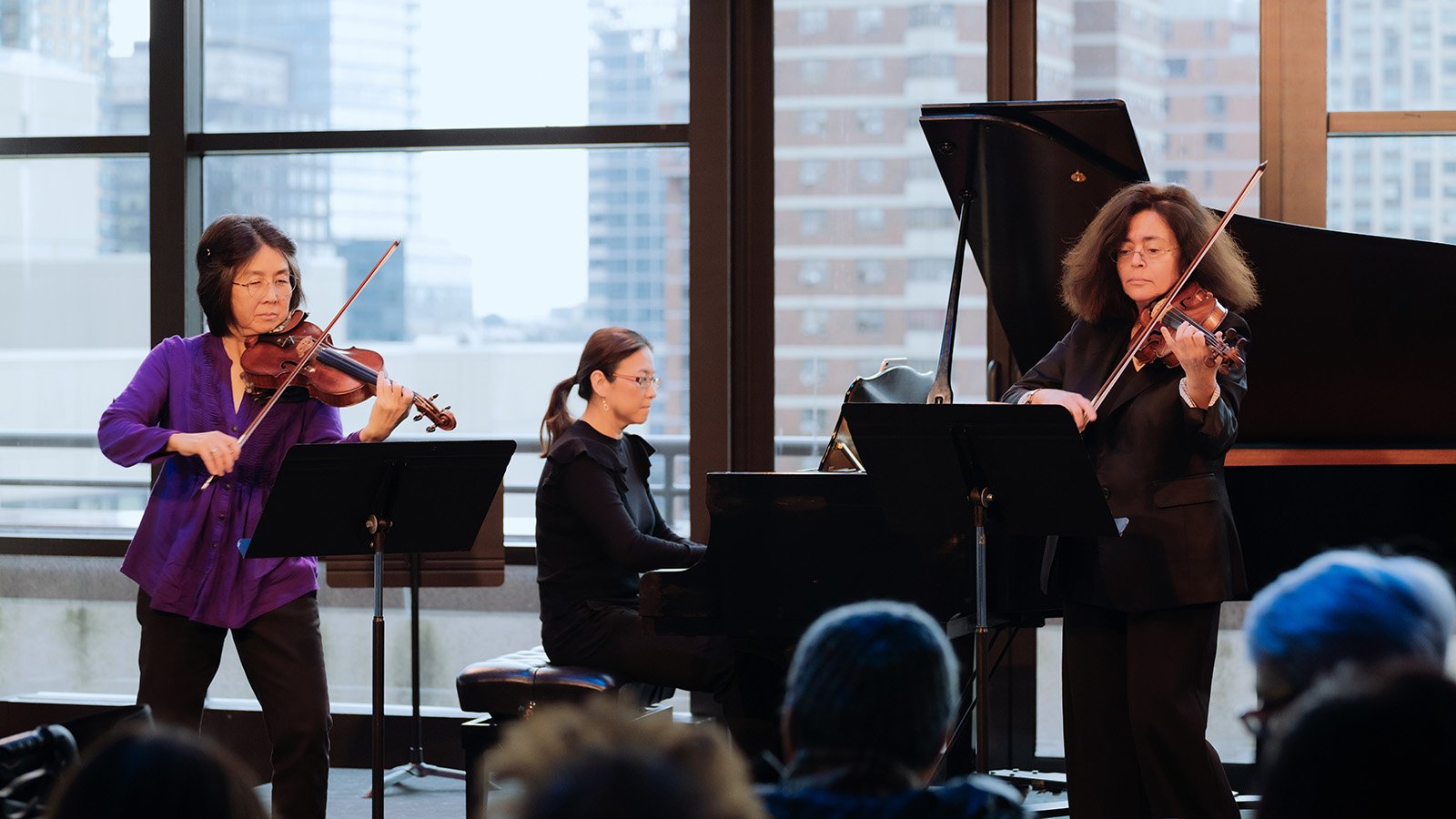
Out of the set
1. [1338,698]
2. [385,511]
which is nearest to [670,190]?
[385,511]

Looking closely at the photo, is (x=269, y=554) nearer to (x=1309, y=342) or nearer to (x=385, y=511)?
(x=385, y=511)

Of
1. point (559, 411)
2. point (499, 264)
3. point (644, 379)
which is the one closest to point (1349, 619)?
point (644, 379)

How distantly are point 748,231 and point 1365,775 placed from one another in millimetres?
3845

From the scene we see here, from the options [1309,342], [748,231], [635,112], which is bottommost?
[1309,342]

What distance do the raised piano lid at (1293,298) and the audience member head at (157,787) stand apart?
2.56 metres

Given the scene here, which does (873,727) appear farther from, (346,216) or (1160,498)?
(346,216)

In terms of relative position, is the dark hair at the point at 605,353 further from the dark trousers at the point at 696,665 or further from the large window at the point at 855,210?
the large window at the point at 855,210

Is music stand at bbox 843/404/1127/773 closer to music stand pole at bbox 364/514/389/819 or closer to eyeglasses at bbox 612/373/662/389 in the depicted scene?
music stand pole at bbox 364/514/389/819

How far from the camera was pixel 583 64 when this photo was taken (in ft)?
15.8

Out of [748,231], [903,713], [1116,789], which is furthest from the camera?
[748,231]

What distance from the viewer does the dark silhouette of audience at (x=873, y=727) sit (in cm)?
129

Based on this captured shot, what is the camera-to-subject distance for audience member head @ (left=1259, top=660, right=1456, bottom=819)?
0.95 m

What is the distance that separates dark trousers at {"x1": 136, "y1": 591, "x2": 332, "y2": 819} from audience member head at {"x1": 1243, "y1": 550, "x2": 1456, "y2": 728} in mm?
2136

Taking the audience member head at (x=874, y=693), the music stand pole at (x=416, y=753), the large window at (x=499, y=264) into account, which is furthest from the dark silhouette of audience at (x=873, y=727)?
the large window at (x=499, y=264)
